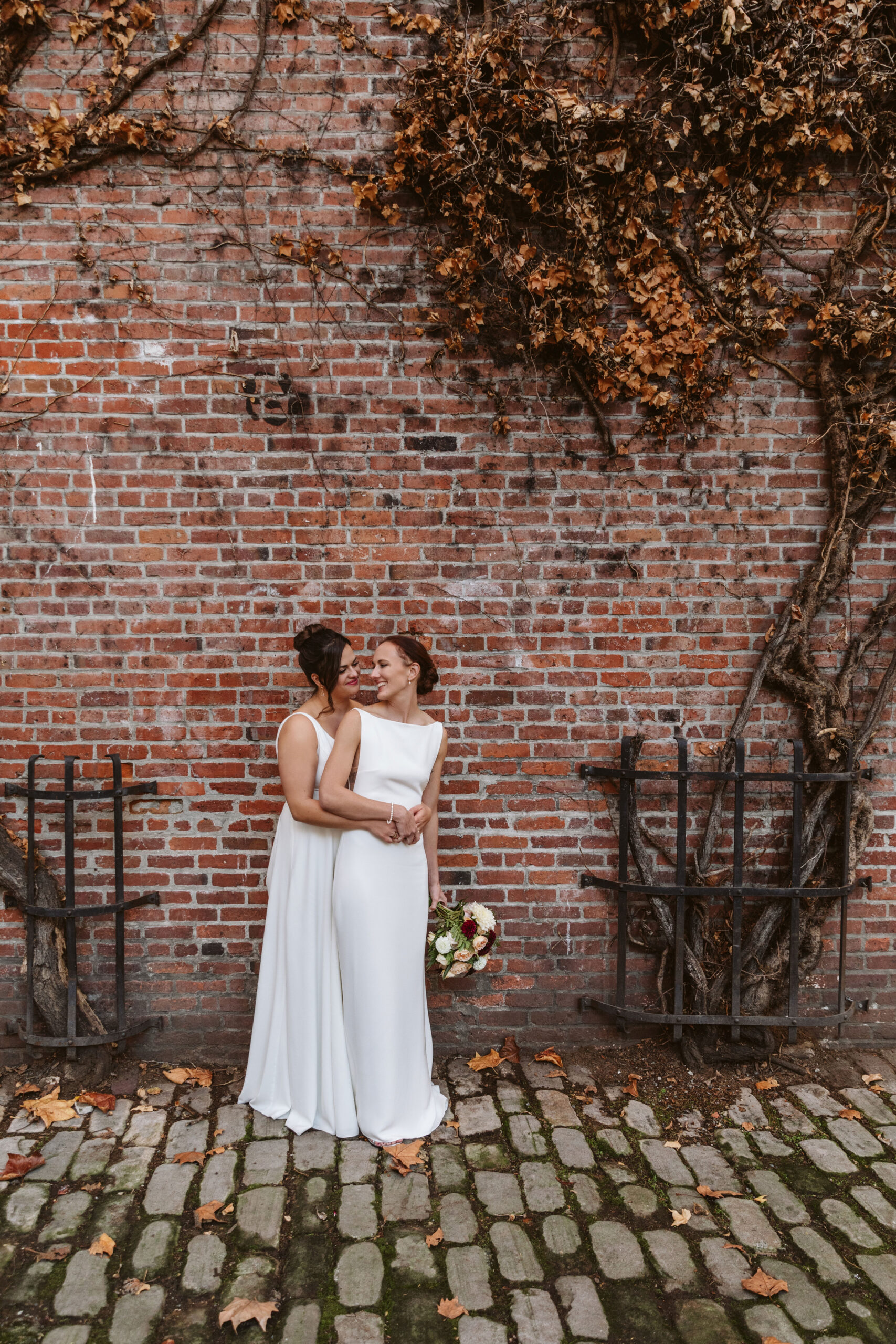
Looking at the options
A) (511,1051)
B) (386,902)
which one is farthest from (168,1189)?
(511,1051)

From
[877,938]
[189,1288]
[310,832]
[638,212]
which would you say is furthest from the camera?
[877,938]

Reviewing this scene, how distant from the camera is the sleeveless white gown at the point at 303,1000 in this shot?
133 inches

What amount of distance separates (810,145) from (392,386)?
2.09 m

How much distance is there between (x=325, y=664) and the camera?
3.48 metres

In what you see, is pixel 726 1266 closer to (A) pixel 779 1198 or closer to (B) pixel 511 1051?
(A) pixel 779 1198

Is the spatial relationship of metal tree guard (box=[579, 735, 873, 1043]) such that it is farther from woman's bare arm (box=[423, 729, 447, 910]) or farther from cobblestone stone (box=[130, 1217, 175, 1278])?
cobblestone stone (box=[130, 1217, 175, 1278])

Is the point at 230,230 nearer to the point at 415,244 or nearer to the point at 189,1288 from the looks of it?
the point at 415,244

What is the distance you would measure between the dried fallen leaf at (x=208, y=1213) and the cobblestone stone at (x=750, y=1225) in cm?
173

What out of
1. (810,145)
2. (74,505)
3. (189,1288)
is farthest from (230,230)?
(189,1288)

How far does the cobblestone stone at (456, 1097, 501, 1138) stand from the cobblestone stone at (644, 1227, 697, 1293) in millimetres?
760

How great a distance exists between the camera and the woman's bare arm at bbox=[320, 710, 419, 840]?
326 centimetres

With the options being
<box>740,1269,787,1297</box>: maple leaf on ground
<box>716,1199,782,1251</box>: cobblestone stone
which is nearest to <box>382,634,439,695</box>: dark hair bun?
<box>716,1199,782,1251</box>: cobblestone stone

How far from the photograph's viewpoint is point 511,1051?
391 cm

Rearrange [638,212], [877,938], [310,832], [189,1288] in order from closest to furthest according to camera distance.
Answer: [189,1288], [310,832], [638,212], [877,938]
